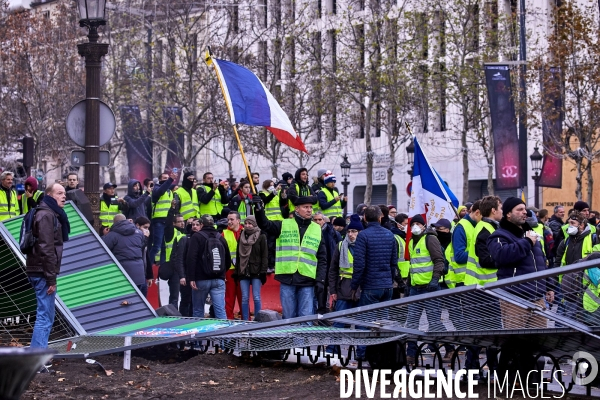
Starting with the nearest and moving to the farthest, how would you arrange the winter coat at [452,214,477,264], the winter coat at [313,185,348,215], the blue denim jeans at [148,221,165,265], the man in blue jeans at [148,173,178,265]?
the winter coat at [452,214,477,264] < the winter coat at [313,185,348,215] < the man in blue jeans at [148,173,178,265] < the blue denim jeans at [148,221,165,265]

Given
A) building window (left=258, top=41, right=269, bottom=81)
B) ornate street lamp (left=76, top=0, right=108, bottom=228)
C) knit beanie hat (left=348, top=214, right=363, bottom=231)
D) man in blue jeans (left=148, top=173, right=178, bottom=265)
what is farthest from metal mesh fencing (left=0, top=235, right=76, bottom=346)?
building window (left=258, top=41, right=269, bottom=81)

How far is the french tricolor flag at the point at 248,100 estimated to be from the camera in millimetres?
15391

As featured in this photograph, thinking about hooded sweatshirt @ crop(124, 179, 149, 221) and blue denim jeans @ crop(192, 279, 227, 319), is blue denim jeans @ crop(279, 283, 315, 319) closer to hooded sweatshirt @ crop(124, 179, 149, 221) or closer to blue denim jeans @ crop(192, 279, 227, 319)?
blue denim jeans @ crop(192, 279, 227, 319)

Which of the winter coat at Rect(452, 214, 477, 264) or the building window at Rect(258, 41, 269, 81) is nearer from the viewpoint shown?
the winter coat at Rect(452, 214, 477, 264)

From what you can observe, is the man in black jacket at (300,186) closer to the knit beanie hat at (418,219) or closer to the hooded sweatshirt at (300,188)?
the hooded sweatshirt at (300,188)

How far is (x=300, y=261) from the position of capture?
47.2 feet

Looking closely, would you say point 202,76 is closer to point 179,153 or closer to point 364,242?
point 179,153

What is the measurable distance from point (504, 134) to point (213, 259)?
57.7 ft

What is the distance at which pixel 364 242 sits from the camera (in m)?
13.1

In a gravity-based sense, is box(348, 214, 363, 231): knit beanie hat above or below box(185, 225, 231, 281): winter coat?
above

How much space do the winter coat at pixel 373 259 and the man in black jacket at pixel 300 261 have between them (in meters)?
1.30

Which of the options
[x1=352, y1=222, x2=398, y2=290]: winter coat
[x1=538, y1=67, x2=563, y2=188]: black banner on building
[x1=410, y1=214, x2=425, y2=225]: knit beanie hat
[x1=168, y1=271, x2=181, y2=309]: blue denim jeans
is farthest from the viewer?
[x1=538, y1=67, x2=563, y2=188]: black banner on building

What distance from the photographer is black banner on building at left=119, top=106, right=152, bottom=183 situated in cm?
4484

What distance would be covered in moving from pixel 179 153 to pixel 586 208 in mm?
29256
